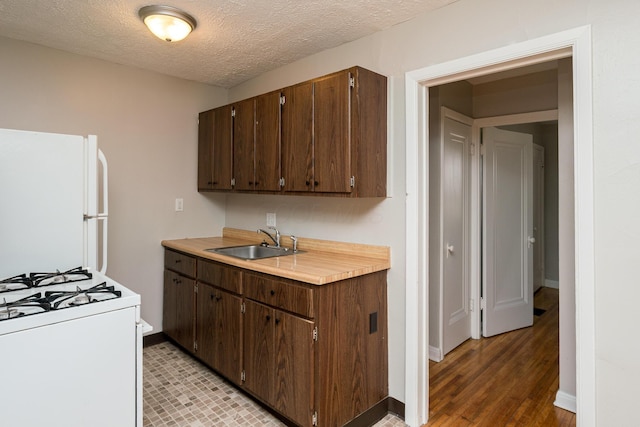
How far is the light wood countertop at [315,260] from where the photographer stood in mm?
1949

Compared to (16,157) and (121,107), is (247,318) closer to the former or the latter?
(16,157)

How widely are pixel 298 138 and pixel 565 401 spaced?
2374 millimetres

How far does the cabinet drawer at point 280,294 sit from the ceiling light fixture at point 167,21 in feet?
4.90

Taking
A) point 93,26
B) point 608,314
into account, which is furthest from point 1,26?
point 608,314

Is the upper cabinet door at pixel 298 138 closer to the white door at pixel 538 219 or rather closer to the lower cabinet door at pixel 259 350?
the lower cabinet door at pixel 259 350

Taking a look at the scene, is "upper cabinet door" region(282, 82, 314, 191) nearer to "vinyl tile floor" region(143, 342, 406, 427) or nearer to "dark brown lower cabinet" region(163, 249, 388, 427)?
"dark brown lower cabinet" region(163, 249, 388, 427)

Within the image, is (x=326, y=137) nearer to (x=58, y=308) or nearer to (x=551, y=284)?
(x=58, y=308)

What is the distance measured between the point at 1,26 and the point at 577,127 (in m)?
3.27

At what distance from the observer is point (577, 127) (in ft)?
5.10

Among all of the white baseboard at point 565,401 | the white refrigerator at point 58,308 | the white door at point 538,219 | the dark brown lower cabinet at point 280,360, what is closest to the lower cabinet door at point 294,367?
the dark brown lower cabinet at point 280,360

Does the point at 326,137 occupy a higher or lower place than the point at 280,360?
higher

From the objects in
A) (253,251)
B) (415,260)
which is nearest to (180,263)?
(253,251)

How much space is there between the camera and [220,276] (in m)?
2.49

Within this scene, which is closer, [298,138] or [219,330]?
[298,138]
